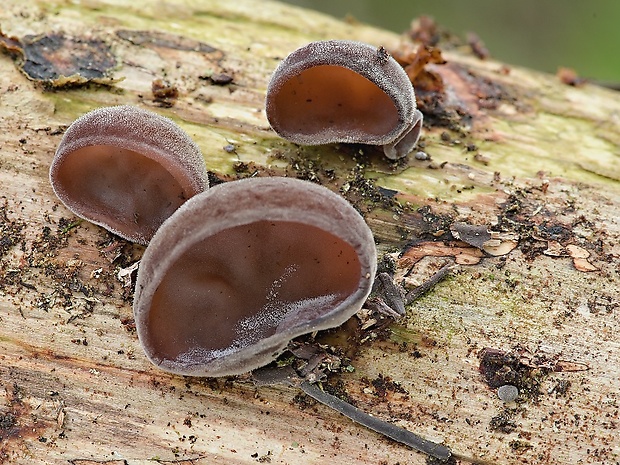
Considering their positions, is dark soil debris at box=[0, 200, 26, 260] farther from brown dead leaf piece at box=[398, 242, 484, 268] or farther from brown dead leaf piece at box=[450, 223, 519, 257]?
brown dead leaf piece at box=[450, 223, 519, 257]

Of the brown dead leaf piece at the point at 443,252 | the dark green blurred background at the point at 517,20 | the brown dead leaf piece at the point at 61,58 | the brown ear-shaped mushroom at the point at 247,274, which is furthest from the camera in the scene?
the dark green blurred background at the point at 517,20

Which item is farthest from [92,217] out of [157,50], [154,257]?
[157,50]

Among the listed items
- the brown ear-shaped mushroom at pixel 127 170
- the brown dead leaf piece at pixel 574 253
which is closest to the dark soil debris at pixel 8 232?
the brown ear-shaped mushroom at pixel 127 170

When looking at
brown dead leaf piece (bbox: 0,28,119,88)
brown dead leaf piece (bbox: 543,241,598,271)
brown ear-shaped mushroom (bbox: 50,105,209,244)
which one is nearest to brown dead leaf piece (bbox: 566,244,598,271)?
brown dead leaf piece (bbox: 543,241,598,271)

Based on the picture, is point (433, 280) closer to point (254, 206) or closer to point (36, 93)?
point (254, 206)

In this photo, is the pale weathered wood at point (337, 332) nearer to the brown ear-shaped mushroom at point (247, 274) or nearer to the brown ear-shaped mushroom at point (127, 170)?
the brown ear-shaped mushroom at point (127, 170)

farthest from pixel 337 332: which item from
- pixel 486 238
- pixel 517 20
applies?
pixel 517 20

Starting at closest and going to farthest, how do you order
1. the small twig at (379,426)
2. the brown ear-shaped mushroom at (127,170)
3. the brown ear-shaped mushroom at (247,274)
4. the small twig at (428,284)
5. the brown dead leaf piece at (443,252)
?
1. the brown ear-shaped mushroom at (247,274)
2. the small twig at (379,426)
3. the brown ear-shaped mushroom at (127,170)
4. the small twig at (428,284)
5. the brown dead leaf piece at (443,252)
